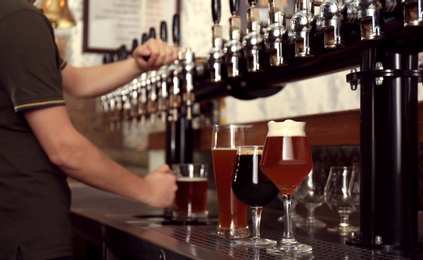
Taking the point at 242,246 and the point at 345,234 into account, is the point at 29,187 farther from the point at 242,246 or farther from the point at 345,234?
the point at 345,234

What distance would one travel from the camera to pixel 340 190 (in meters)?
1.64

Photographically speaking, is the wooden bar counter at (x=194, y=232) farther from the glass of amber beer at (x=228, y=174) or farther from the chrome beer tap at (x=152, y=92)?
the chrome beer tap at (x=152, y=92)

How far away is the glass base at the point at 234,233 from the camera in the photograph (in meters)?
1.60

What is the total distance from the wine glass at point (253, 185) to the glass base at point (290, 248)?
0.10 m

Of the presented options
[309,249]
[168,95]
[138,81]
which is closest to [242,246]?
[309,249]

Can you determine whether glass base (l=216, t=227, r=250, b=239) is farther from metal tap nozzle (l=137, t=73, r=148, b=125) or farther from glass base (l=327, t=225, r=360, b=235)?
metal tap nozzle (l=137, t=73, r=148, b=125)

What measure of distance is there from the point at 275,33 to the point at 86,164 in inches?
23.2

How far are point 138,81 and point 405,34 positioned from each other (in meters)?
1.70

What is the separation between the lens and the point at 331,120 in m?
2.06

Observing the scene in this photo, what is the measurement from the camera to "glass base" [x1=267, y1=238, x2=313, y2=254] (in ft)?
4.44

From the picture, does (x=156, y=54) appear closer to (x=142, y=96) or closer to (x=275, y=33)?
(x=142, y=96)

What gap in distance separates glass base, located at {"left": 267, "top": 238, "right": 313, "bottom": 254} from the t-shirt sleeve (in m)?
0.66

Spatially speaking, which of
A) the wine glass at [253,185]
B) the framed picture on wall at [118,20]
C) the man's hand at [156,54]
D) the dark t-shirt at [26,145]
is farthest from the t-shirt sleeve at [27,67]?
the framed picture on wall at [118,20]

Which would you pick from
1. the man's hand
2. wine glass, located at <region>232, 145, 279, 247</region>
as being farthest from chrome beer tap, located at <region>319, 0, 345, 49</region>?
the man's hand
